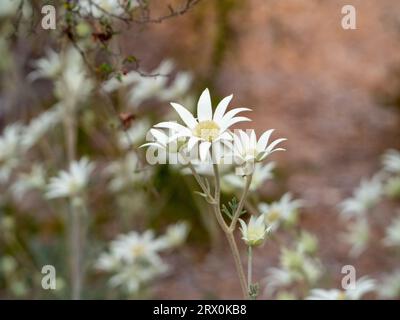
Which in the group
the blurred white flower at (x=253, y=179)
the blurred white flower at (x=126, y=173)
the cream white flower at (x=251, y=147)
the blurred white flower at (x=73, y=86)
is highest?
the blurred white flower at (x=73, y=86)

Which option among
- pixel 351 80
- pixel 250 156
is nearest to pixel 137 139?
pixel 250 156

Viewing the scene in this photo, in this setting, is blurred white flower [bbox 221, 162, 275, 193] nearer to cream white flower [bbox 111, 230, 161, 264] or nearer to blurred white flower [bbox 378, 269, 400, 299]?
cream white flower [bbox 111, 230, 161, 264]

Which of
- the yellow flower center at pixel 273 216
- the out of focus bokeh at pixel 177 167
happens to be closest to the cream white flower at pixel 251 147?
the out of focus bokeh at pixel 177 167

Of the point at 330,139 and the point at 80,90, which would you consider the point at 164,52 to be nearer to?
the point at 330,139

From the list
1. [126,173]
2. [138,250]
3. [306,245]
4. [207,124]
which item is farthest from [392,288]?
[207,124]

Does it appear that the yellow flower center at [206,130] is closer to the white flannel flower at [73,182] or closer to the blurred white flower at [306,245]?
the blurred white flower at [306,245]

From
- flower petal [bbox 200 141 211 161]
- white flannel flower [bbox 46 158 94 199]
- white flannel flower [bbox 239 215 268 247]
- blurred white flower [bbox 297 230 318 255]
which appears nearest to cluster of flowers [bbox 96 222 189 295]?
white flannel flower [bbox 46 158 94 199]
